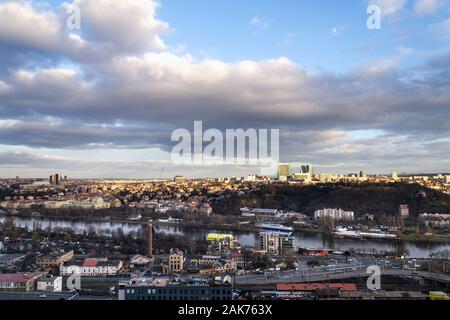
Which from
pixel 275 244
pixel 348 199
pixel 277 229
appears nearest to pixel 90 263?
pixel 275 244

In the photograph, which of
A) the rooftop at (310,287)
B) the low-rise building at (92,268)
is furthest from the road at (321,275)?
the low-rise building at (92,268)

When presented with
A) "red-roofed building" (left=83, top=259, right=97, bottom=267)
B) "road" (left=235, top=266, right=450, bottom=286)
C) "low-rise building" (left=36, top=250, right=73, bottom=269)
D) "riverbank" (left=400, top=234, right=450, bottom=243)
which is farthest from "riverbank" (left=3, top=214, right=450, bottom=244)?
"red-roofed building" (left=83, top=259, right=97, bottom=267)

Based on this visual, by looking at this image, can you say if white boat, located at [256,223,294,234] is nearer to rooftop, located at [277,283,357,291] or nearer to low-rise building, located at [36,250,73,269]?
low-rise building, located at [36,250,73,269]

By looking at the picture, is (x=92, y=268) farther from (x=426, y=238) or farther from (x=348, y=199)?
(x=348, y=199)

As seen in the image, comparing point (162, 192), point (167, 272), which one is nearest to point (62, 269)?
point (167, 272)

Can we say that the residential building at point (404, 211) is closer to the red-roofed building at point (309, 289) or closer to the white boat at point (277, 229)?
the white boat at point (277, 229)

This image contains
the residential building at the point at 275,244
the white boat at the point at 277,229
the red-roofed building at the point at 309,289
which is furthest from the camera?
the white boat at the point at 277,229
